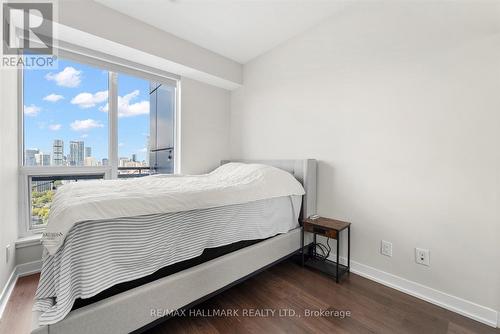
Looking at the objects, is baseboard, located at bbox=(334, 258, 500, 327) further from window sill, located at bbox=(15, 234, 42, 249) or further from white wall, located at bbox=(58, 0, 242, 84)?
window sill, located at bbox=(15, 234, 42, 249)

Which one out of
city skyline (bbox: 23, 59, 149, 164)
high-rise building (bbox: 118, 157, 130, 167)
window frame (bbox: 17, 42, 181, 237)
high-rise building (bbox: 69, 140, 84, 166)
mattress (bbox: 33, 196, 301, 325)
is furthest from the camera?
high-rise building (bbox: 118, 157, 130, 167)

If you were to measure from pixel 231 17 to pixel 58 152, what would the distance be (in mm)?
2409

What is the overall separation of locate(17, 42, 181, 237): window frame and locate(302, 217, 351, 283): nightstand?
2.01 meters

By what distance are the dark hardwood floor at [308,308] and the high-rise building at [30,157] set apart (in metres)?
1.10

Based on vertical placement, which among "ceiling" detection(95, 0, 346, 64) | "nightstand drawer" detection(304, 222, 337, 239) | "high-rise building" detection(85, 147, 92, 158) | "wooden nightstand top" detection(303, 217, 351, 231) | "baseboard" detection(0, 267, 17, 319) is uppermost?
"ceiling" detection(95, 0, 346, 64)

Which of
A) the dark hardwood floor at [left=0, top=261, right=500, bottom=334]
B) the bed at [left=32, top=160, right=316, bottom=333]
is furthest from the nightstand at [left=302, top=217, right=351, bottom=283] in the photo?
the bed at [left=32, top=160, right=316, bottom=333]

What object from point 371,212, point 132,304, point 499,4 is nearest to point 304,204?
point 371,212

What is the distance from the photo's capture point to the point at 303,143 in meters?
2.53

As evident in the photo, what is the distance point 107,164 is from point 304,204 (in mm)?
2389

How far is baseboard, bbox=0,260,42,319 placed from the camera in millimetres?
1562

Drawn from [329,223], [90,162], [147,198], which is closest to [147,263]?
[147,198]

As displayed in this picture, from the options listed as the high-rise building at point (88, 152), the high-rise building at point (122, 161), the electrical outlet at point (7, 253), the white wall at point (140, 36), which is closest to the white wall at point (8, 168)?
the electrical outlet at point (7, 253)

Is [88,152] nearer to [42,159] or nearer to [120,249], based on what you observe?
[42,159]

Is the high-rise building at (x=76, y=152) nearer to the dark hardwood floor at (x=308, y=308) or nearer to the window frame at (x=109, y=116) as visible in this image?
the window frame at (x=109, y=116)
